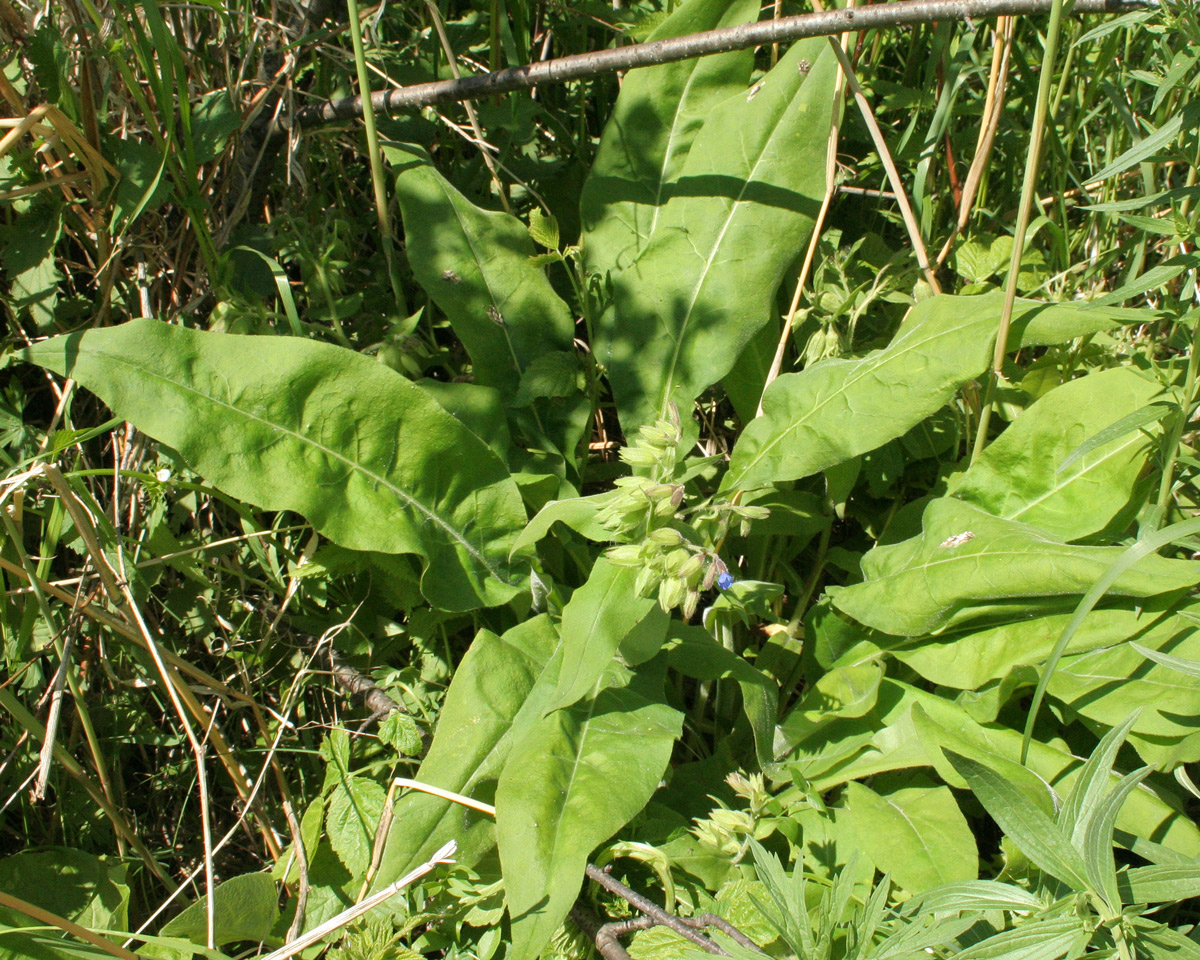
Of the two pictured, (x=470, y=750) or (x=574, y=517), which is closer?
(x=470, y=750)

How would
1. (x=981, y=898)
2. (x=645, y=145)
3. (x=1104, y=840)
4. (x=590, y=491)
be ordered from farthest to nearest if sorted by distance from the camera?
(x=590, y=491) < (x=645, y=145) < (x=981, y=898) < (x=1104, y=840)

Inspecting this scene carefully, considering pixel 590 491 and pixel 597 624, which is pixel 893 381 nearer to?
pixel 597 624

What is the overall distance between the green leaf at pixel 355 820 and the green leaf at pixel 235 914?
0.47 ft

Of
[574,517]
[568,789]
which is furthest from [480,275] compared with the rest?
[568,789]

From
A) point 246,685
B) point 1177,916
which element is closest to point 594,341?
point 246,685

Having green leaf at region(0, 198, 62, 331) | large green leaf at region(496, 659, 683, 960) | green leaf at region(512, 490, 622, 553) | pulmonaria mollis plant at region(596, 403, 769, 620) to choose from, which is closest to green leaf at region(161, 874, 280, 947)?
large green leaf at region(496, 659, 683, 960)

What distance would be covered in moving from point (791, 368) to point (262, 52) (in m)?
1.57

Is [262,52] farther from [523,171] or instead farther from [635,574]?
[635,574]

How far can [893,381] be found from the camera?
1774 mm

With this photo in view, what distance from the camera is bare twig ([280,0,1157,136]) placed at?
70.0 inches

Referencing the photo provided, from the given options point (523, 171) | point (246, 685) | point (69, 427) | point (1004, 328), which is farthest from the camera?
point (523, 171)

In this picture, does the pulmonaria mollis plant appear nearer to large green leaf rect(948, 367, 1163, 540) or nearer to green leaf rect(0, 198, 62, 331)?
large green leaf rect(948, 367, 1163, 540)

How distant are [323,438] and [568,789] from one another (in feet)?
2.77

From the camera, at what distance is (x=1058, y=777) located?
1604mm
